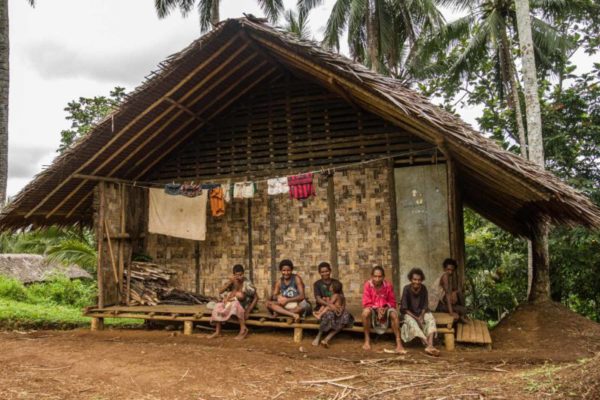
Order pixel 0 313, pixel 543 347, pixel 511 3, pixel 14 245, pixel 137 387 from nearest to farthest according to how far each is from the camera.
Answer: pixel 137 387
pixel 543 347
pixel 0 313
pixel 511 3
pixel 14 245

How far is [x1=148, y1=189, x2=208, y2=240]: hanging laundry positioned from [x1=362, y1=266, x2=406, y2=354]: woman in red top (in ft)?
9.91

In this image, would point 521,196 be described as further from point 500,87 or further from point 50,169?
point 500,87

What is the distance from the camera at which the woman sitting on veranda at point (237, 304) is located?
646cm

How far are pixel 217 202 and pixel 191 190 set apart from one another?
0.45 meters

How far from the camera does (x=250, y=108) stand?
7.86 meters

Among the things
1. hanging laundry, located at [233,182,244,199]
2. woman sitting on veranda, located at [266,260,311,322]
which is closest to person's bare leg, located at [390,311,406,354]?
woman sitting on veranda, located at [266,260,311,322]

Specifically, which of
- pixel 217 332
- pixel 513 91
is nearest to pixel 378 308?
pixel 217 332

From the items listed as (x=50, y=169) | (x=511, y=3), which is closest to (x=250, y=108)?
(x=50, y=169)

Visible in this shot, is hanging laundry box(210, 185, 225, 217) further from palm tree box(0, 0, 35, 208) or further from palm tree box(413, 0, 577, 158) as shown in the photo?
palm tree box(413, 0, 577, 158)

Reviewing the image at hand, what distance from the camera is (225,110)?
789cm

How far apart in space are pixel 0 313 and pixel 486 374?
873cm

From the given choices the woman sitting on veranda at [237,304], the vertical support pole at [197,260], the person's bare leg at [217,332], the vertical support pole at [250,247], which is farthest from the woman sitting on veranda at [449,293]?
the vertical support pole at [197,260]

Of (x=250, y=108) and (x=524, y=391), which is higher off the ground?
(x=250, y=108)

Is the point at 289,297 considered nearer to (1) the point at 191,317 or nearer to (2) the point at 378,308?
(2) the point at 378,308
